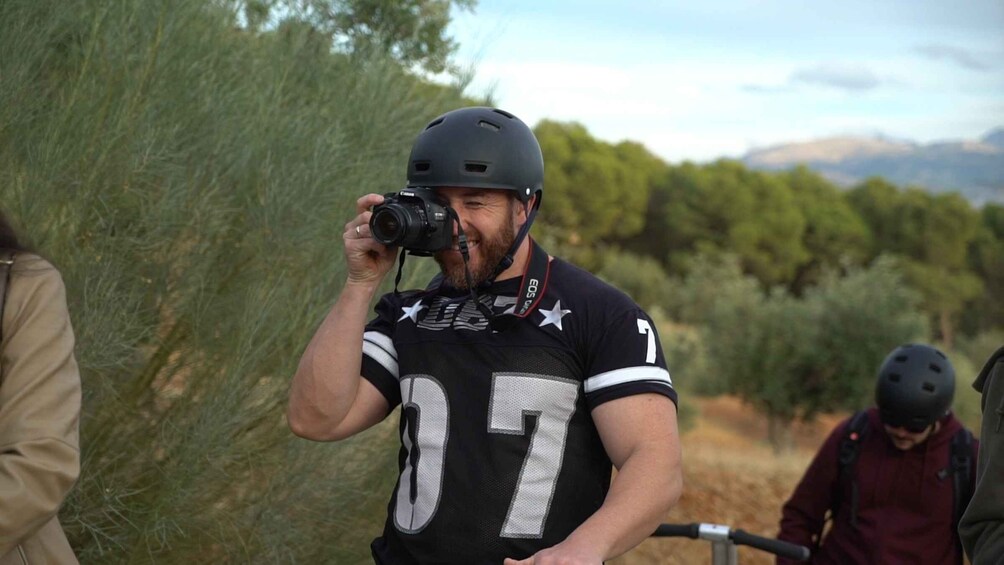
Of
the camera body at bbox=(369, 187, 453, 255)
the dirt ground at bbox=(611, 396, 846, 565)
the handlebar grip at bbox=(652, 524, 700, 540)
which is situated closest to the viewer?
the camera body at bbox=(369, 187, 453, 255)

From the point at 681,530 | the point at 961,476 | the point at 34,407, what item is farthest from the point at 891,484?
the point at 34,407

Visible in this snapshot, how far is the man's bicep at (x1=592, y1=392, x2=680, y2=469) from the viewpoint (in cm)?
276

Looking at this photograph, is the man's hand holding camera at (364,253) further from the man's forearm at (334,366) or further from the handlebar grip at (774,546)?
the handlebar grip at (774,546)

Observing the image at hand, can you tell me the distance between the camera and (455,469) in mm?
2902

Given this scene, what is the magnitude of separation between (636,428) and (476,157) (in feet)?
2.72

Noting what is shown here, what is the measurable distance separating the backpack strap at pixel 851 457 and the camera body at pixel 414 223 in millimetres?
3141

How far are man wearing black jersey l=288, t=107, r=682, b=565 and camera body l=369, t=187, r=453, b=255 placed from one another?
0.04 metres

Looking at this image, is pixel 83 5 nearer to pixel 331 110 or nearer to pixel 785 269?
pixel 331 110

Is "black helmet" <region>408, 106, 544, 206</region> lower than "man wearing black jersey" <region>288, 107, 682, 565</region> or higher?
higher

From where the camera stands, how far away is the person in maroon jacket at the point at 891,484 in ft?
17.4

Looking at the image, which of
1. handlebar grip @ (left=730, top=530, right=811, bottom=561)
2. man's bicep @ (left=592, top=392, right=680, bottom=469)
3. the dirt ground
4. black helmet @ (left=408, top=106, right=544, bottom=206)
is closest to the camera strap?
black helmet @ (left=408, top=106, right=544, bottom=206)

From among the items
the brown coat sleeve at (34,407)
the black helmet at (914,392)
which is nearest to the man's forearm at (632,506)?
the brown coat sleeve at (34,407)

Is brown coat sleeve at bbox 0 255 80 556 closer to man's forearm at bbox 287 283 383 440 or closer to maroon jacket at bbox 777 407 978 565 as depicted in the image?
man's forearm at bbox 287 283 383 440

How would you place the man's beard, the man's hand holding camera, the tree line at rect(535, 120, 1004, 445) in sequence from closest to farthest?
the man's beard → the man's hand holding camera → the tree line at rect(535, 120, 1004, 445)
